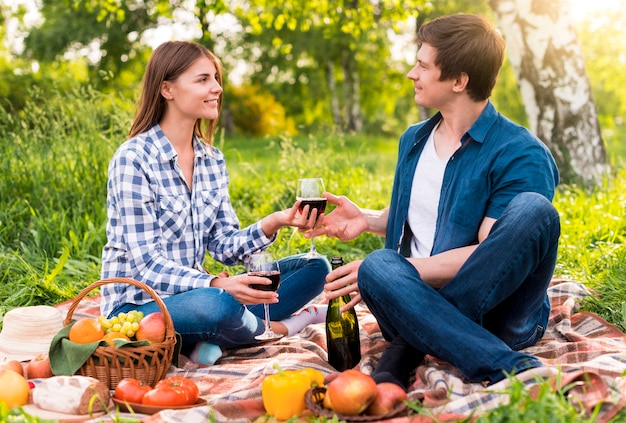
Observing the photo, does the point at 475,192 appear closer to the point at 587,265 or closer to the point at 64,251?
the point at 587,265

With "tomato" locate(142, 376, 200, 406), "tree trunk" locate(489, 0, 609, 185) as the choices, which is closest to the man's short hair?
"tomato" locate(142, 376, 200, 406)

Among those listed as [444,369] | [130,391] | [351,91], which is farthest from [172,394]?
[351,91]

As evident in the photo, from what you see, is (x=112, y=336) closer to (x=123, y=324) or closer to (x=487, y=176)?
(x=123, y=324)

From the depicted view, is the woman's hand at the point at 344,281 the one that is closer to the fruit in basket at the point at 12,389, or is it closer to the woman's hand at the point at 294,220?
the woman's hand at the point at 294,220

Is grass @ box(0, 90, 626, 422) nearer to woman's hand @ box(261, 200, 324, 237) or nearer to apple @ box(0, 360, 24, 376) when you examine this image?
woman's hand @ box(261, 200, 324, 237)

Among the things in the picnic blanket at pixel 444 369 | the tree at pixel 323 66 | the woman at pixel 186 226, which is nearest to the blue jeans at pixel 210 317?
the woman at pixel 186 226

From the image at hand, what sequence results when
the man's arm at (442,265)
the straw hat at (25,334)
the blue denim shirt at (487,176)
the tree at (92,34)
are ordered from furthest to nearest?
1. the tree at (92,34)
2. the straw hat at (25,334)
3. the blue denim shirt at (487,176)
4. the man's arm at (442,265)

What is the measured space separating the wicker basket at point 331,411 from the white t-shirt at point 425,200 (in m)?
1.14

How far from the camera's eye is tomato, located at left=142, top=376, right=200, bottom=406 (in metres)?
2.97

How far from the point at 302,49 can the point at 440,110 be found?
2265 centimetres

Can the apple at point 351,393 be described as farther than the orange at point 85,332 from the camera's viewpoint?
No

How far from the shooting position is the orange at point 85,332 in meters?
3.26

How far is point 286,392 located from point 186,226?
147 centimetres

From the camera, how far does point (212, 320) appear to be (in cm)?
367
